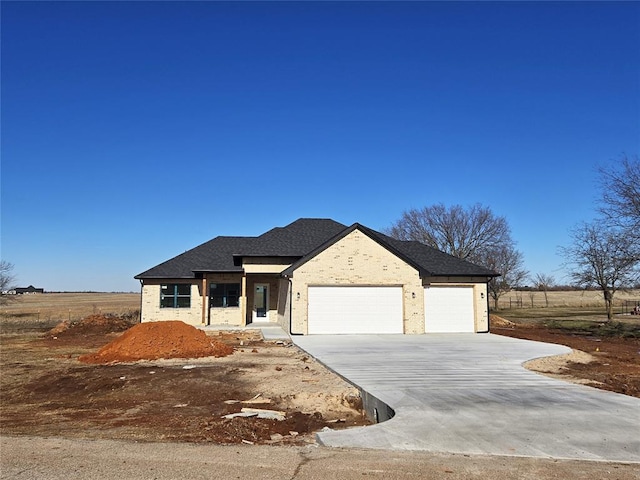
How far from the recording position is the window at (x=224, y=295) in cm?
2594

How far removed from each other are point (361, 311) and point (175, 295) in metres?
11.0

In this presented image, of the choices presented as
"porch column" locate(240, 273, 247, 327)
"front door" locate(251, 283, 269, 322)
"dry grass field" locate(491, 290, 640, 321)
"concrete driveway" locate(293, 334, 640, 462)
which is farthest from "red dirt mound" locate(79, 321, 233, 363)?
"dry grass field" locate(491, 290, 640, 321)

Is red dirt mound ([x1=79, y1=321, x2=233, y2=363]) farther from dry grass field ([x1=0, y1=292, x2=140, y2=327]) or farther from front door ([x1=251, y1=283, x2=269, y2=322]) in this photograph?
dry grass field ([x1=0, y1=292, x2=140, y2=327])

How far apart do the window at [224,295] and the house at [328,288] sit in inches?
2.2

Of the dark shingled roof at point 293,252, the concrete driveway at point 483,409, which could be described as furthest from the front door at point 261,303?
the concrete driveway at point 483,409

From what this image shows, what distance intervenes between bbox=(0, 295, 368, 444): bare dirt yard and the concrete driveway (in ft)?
3.09

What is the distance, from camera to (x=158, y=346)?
1617cm

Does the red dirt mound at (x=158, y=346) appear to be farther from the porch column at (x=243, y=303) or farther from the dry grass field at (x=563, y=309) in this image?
the dry grass field at (x=563, y=309)

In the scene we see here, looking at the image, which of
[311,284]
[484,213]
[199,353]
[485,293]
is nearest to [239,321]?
[311,284]

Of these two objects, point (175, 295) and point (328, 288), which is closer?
point (328, 288)

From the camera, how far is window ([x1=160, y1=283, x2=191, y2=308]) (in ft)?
84.6

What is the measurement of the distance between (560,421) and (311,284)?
14506 millimetres

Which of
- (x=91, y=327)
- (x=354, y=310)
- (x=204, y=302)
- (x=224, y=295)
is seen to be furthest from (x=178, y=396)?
(x=91, y=327)

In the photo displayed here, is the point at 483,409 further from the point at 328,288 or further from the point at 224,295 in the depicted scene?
the point at 224,295
